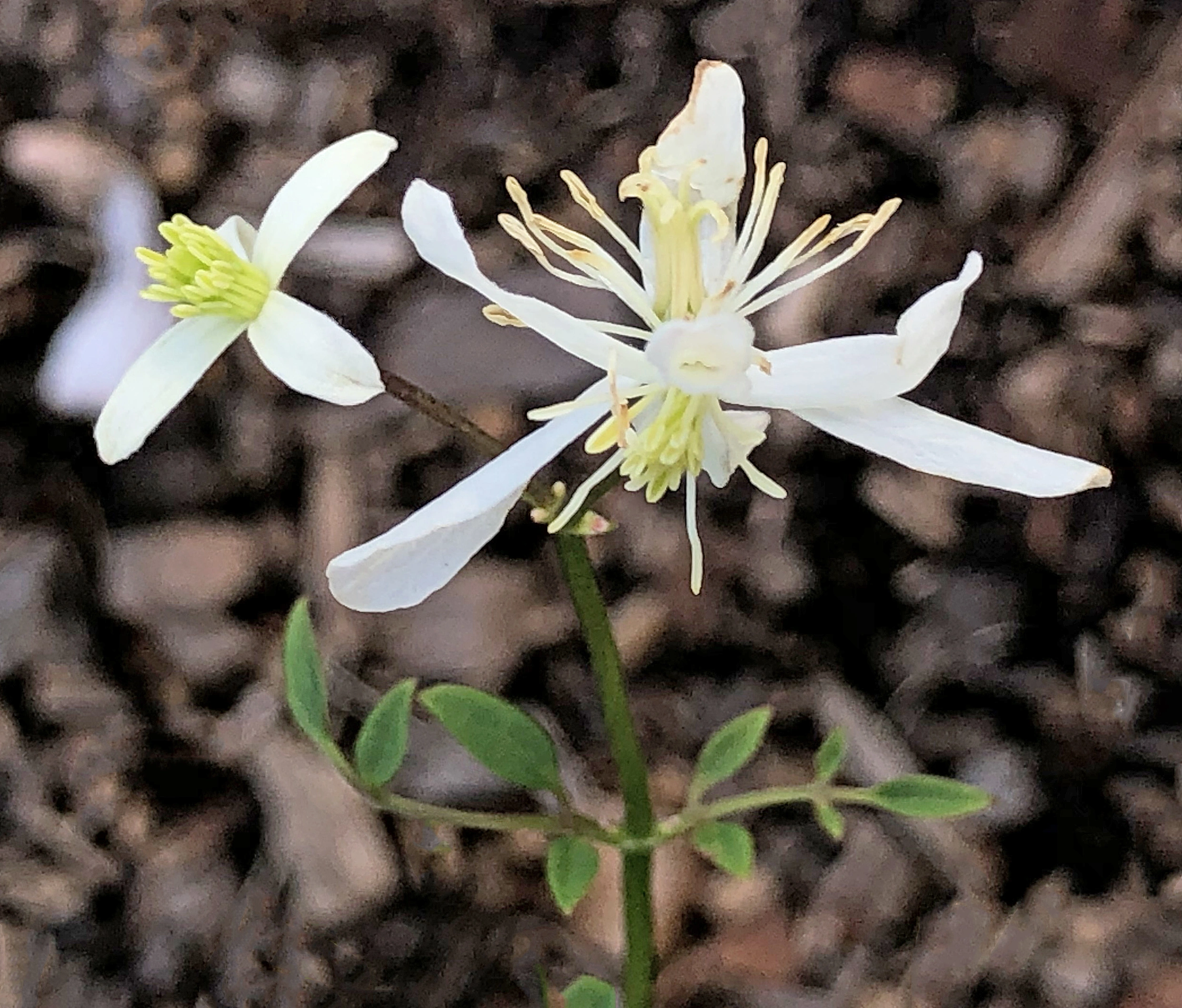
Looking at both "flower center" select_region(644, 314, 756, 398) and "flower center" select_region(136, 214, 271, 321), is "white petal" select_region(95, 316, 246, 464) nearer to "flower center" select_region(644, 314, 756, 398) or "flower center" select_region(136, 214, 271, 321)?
"flower center" select_region(136, 214, 271, 321)

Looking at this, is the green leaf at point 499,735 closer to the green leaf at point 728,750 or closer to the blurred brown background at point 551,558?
the green leaf at point 728,750

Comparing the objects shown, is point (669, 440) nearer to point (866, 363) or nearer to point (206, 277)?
point (866, 363)

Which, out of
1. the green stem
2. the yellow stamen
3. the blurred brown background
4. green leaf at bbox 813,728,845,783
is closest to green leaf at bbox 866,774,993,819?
green leaf at bbox 813,728,845,783

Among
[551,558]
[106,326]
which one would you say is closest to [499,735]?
[551,558]

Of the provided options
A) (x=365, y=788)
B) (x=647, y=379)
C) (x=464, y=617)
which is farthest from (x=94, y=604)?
(x=647, y=379)

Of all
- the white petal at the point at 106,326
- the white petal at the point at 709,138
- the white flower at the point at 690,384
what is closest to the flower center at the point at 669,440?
the white flower at the point at 690,384

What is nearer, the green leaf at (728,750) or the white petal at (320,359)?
the white petal at (320,359)
